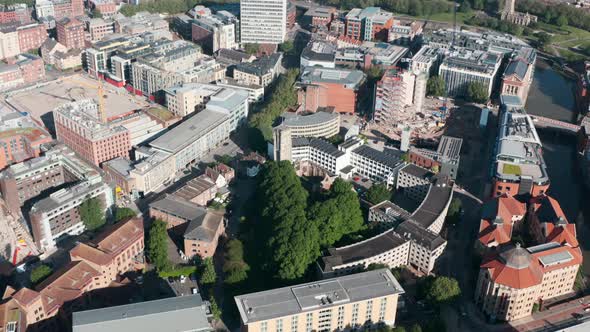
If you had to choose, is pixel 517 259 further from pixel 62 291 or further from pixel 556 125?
pixel 556 125

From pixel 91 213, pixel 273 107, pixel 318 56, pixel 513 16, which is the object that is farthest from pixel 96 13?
pixel 513 16

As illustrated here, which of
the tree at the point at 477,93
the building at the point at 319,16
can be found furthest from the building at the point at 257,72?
the tree at the point at 477,93

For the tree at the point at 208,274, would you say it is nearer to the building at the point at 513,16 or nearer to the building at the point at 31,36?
the building at the point at 31,36

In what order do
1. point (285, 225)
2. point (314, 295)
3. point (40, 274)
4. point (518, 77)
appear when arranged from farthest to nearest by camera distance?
point (518, 77)
point (285, 225)
point (40, 274)
point (314, 295)

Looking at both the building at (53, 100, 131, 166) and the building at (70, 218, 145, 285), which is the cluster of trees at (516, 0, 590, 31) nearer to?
the building at (53, 100, 131, 166)

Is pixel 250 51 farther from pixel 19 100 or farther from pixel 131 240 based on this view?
pixel 131 240

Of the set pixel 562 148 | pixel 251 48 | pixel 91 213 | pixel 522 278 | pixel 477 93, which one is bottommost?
pixel 91 213

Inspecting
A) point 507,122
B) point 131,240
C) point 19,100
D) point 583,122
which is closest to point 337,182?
point 131,240
